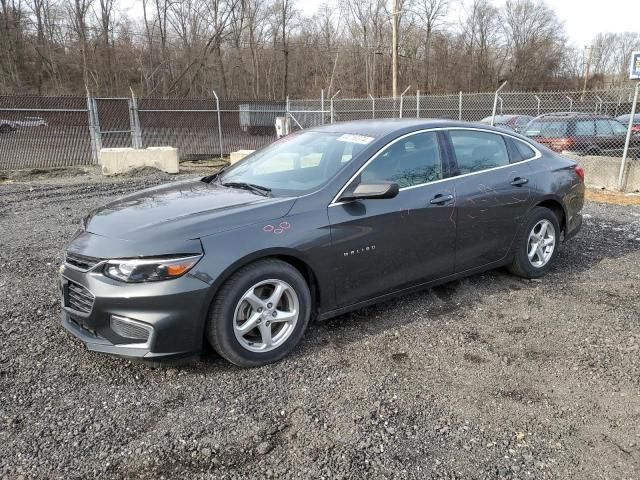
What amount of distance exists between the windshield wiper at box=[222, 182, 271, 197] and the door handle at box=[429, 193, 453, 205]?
4.23 ft

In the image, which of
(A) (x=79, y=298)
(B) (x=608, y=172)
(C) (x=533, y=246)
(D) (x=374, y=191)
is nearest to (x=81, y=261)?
(A) (x=79, y=298)

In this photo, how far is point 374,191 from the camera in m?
3.40

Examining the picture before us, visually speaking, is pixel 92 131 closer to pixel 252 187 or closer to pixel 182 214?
pixel 252 187

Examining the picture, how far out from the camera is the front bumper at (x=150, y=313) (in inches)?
112

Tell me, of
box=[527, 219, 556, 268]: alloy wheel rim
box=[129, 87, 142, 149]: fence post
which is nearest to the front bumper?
box=[527, 219, 556, 268]: alloy wheel rim

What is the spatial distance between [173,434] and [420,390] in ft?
4.73

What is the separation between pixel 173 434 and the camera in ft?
8.55

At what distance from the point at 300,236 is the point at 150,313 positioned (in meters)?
1.04

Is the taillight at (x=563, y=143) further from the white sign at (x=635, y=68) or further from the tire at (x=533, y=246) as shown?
the tire at (x=533, y=246)

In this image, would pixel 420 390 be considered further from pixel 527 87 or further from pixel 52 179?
pixel 527 87

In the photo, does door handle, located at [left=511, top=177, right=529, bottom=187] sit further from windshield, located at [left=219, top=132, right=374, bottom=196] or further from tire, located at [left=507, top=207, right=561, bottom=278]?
windshield, located at [left=219, top=132, right=374, bottom=196]

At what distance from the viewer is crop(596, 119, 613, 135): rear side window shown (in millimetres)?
13289

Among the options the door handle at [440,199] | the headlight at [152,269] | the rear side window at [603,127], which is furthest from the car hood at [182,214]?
the rear side window at [603,127]

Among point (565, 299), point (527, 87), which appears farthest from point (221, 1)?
point (565, 299)
